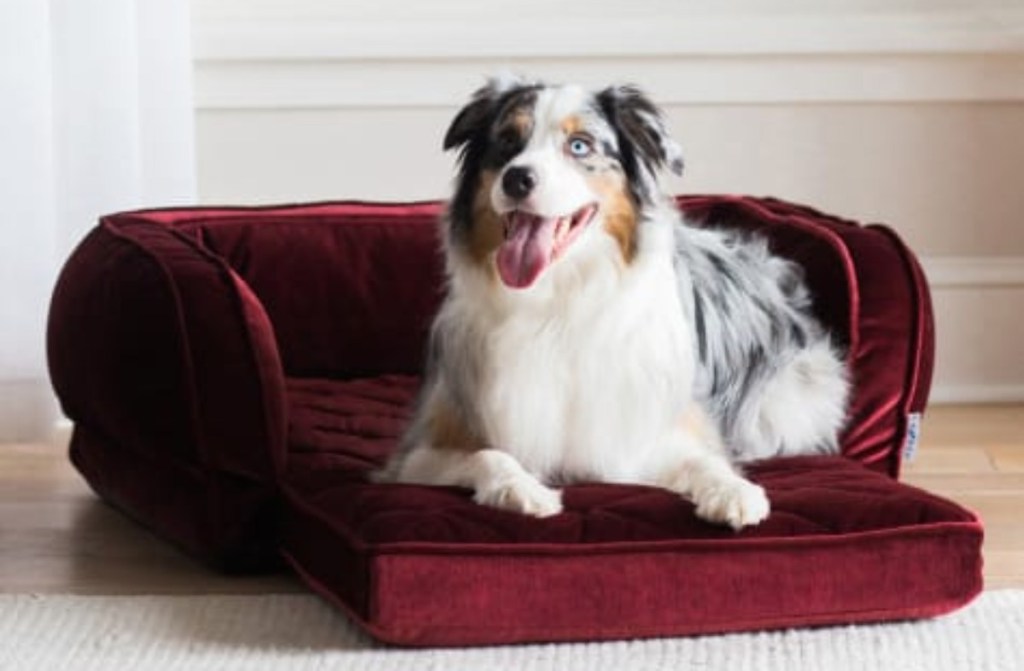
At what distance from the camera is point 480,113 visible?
2910 mm

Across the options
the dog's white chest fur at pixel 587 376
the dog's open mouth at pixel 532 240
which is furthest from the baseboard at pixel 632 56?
the dog's open mouth at pixel 532 240

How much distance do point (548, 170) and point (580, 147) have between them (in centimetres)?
8

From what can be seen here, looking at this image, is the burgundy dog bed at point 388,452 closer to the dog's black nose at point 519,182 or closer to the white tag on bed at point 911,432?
the white tag on bed at point 911,432

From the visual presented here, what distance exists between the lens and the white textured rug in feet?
8.66

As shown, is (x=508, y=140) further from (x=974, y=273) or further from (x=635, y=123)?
(x=974, y=273)

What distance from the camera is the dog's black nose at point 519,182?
2.75 metres


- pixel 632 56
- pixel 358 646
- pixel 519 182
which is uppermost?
pixel 519 182

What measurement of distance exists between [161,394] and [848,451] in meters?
1.08

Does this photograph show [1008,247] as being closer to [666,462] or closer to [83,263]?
[666,462]

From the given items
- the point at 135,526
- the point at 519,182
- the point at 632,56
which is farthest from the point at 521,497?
the point at 632,56

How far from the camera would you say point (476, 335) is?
2.95 m

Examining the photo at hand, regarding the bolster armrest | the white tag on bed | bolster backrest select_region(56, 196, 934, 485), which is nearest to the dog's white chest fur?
the bolster armrest

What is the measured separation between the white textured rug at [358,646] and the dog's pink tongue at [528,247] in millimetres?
494

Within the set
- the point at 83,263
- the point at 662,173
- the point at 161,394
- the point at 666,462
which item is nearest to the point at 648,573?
the point at 666,462
